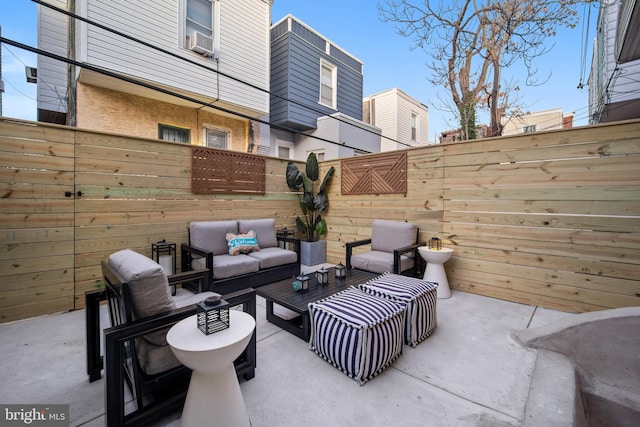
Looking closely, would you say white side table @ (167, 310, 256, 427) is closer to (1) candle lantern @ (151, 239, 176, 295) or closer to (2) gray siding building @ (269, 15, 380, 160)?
(1) candle lantern @ (151, 239, 176, 295)

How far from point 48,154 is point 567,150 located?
5.79 meters

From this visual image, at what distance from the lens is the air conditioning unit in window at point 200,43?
216 inches

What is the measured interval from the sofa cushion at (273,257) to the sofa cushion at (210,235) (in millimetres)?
458

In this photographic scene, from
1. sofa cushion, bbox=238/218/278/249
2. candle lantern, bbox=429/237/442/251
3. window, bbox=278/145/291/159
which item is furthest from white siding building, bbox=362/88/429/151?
sofa cushion, bbox=238/218/278/249

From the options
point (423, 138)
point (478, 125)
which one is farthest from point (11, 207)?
point (423, 138)

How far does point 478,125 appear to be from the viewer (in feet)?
18.8

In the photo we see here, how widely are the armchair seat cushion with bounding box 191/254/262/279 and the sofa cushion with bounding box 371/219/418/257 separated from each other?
6.21 ft

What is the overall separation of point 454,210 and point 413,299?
208 cm

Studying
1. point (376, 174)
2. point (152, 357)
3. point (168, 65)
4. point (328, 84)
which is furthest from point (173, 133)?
point (152, 357)

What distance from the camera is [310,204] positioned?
5379 millimetres

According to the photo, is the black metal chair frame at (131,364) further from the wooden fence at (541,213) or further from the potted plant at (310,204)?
the potted plant at (310,204)

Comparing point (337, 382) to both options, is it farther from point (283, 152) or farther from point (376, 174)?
point (283, 152)

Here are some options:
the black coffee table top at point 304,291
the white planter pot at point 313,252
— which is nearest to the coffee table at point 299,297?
the black coffee table top at point 304,291

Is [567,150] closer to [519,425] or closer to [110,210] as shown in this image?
[519,425]
